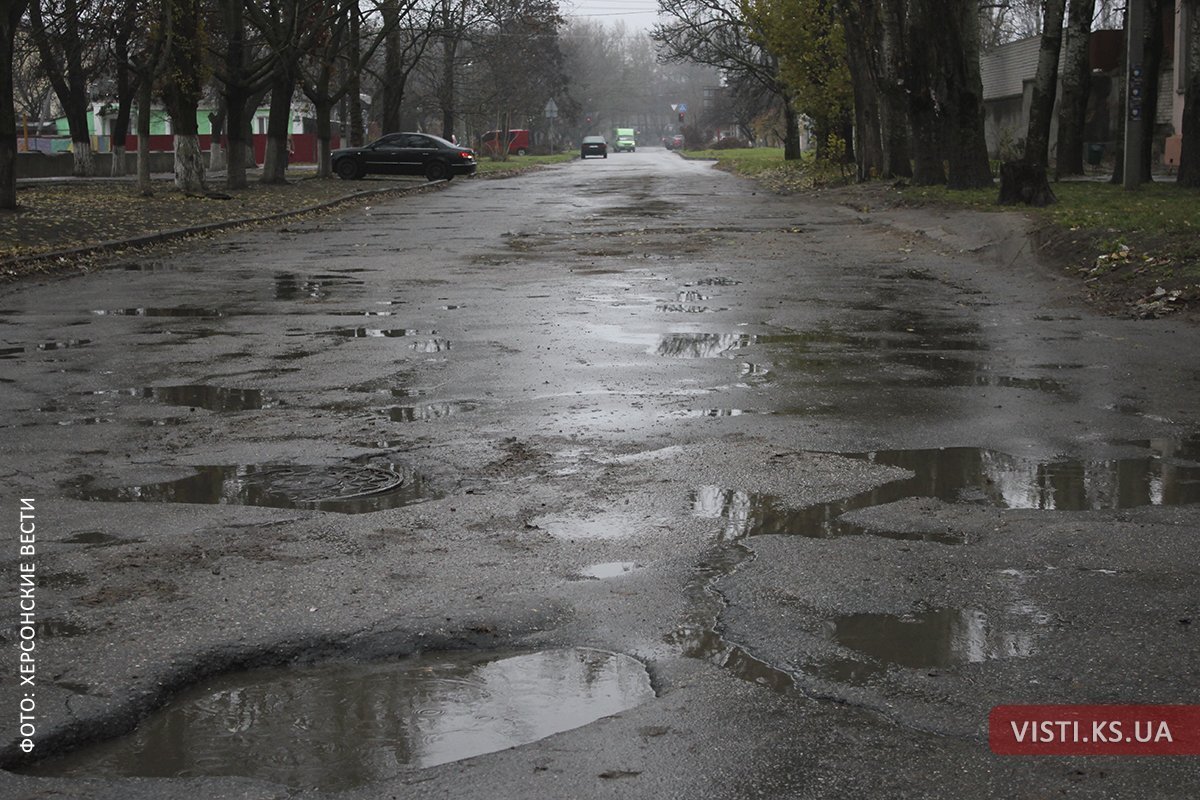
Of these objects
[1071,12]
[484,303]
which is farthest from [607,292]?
[1071,12]

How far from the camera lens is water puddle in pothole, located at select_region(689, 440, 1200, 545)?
5.67 meters

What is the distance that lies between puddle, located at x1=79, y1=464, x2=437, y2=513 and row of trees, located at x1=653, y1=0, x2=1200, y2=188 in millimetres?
16400

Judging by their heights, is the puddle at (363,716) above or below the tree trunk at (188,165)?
below

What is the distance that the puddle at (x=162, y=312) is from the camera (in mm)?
12461

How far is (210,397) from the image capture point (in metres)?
8.48

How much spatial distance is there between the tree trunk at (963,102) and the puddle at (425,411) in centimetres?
1965

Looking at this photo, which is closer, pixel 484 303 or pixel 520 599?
pixel 520 599

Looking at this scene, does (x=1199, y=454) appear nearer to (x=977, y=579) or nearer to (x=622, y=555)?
(x=977, y=579)

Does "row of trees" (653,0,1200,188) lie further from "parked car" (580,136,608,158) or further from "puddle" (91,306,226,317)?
"parked car" (580,136,608,158)

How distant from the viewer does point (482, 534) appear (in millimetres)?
5527

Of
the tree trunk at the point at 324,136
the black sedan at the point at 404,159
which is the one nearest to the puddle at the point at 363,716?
the tree trunk at the point at 324,136

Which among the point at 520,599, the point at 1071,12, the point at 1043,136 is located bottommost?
the point at 520,599

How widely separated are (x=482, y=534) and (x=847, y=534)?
57.3 inches

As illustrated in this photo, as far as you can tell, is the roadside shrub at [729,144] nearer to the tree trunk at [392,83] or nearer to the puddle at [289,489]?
the tree trunk at [392,83]
